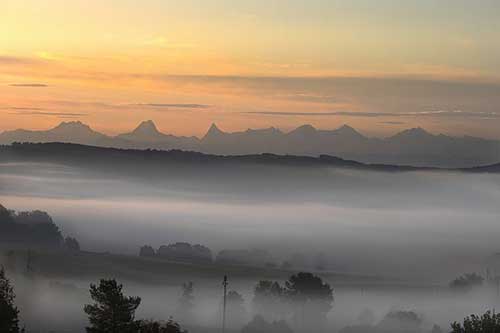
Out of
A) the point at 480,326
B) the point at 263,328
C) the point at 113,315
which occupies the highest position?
the point at 263,328

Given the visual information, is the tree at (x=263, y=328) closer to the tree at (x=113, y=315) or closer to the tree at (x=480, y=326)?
the tree at (x=113, y=315)

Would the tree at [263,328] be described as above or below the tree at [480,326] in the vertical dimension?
above

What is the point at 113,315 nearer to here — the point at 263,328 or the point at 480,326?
the point at 480,326

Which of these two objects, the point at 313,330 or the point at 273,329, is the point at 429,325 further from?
the point at 273,329

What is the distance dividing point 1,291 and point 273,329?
60.2 meters


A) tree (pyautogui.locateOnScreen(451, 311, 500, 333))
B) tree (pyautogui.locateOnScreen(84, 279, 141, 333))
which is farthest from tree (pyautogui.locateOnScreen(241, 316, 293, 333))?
tree (pyautogui.locateOnScreen(451, 311, 500, 333))

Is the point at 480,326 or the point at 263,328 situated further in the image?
the point at 263,328

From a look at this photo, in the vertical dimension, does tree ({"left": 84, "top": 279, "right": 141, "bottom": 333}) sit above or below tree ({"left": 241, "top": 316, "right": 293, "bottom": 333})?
below

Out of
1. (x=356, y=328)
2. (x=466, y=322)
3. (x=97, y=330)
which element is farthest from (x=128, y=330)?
(x=356, y=328)

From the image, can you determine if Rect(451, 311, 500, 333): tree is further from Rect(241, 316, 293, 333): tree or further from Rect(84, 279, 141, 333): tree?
Rect(241, 316, 293, 333): tree

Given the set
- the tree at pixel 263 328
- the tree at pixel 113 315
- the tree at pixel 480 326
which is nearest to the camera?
the tree at pixel 113 315

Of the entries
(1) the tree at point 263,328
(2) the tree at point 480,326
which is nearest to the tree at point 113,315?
(2) the tree at point 480,326

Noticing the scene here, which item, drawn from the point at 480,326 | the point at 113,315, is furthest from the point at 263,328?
the point at 480,326

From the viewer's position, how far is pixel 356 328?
169500 millimetres
